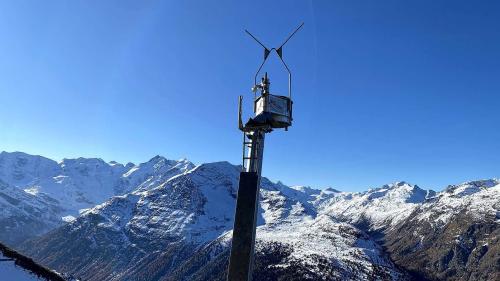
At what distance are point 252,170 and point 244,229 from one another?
1875mm

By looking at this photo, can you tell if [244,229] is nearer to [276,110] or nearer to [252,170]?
[252,170]

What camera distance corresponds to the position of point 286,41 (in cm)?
1606

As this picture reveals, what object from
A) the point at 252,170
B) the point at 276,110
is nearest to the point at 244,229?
the point at 252,170

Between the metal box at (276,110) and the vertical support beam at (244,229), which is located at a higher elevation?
the metal box at (276,110)

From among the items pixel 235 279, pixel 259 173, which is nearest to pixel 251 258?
pixel 235 279

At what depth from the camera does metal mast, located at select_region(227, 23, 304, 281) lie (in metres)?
13.7

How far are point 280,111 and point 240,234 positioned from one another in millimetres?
3946

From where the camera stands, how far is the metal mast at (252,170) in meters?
13.7

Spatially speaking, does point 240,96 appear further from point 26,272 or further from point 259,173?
point 26,272

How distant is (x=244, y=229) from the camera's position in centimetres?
1380

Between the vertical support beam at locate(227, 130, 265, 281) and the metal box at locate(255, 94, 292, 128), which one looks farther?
the metal box at locate(255, 94, 292, 128)

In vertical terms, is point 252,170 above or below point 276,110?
below

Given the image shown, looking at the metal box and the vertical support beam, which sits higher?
the metal box

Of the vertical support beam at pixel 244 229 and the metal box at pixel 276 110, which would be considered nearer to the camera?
the vertical support beam at pixel 244 229
